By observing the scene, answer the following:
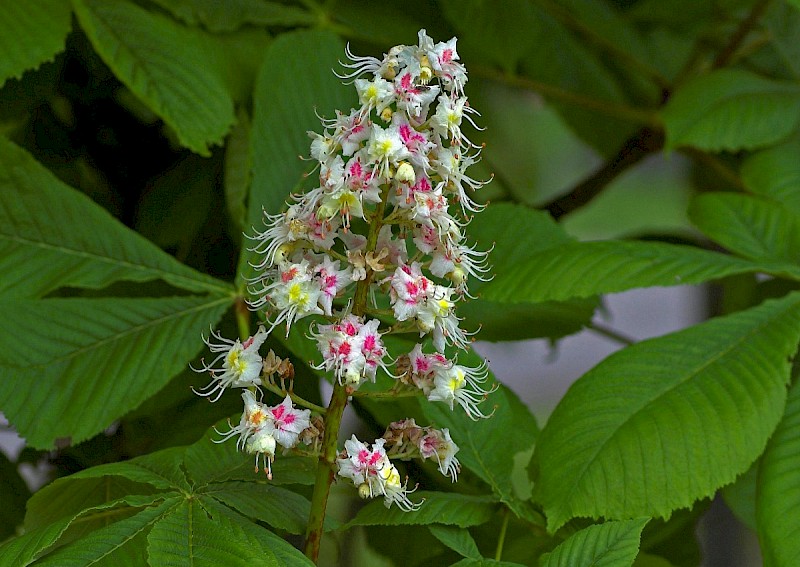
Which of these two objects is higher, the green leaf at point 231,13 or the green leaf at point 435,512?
the green leaf at point 231,13

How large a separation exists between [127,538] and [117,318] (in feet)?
0.71

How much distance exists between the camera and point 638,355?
66 cm

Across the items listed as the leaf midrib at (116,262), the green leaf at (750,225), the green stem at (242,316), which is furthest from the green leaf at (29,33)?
the green leaf at (750,225)

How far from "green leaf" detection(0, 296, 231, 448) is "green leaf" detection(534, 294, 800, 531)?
0.87 feet

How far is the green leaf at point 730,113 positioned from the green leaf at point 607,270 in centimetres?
21

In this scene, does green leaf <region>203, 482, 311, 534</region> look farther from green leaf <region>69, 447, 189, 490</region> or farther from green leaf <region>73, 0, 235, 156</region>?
green leaf <region>73, 0, 235, 156</region>

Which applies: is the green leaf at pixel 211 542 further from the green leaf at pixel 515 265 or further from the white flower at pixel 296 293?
the green leaf at pixel 515 265

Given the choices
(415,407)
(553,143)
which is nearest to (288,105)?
(415,407)

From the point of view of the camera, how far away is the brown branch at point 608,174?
44.2 inches

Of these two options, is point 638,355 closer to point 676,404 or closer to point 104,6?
point 676,404

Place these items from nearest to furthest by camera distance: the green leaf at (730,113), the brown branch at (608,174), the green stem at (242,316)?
the green stem at (242,316), the green leaf at (730,113), the brown branch at (608,174)

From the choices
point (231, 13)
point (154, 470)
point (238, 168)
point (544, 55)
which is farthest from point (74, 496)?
point (544, 55)

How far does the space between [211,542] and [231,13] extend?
0.50 meters

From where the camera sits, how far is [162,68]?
75 centimetres
